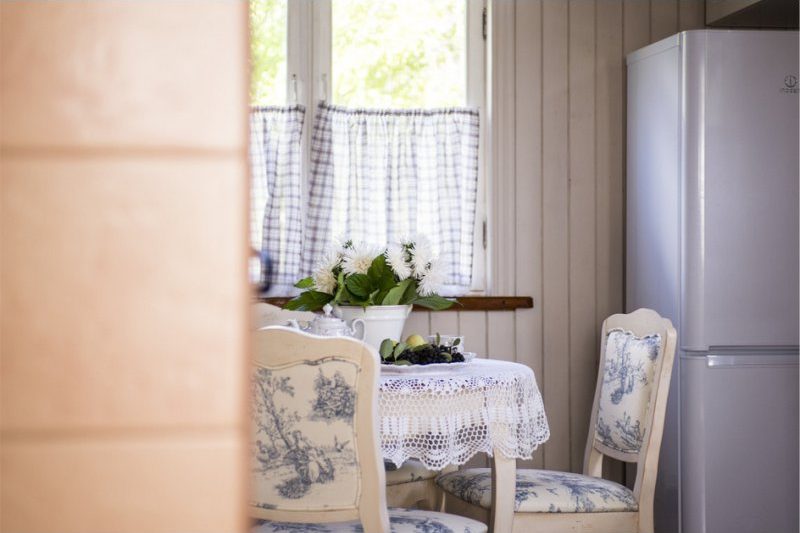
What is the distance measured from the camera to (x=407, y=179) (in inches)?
146

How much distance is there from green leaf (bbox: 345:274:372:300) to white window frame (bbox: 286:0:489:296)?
3.45ft

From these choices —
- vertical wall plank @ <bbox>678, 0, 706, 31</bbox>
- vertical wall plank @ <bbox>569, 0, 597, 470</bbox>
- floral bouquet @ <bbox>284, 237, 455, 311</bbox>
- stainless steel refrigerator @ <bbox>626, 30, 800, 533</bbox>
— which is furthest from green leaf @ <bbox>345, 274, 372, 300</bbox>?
vertical wall plank @ <bbox>678, 0, 706, 31</bbox>

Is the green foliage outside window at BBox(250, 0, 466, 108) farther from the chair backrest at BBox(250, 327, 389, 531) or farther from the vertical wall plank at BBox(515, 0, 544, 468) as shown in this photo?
the chair backrest at BBox(250, 327, 389, 531)

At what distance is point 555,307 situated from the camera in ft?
12.2

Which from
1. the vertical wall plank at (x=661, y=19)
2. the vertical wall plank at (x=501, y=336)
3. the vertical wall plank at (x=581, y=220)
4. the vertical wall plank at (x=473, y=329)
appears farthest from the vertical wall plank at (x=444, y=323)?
the vertical wall plank at (x=661, y=19)

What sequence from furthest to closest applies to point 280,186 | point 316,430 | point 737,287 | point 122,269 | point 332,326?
1. point 280,186
2. point 737,287
3. point 332,326
4. point 316,430
5. point 122,269

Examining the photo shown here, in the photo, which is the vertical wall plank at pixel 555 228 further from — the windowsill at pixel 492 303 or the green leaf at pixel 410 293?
the green leaf at pixel 410 293

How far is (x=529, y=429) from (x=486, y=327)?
1.19 m

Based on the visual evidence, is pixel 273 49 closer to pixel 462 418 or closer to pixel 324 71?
pixel 324 71

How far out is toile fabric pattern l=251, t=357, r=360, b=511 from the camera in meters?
1.93

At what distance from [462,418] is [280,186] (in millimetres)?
1548

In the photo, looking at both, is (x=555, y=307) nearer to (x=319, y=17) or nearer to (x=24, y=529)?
(x=319, y=17)

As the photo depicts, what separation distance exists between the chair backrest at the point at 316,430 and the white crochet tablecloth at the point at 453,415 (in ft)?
0.97

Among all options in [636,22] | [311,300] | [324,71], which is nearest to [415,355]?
[311,300]
